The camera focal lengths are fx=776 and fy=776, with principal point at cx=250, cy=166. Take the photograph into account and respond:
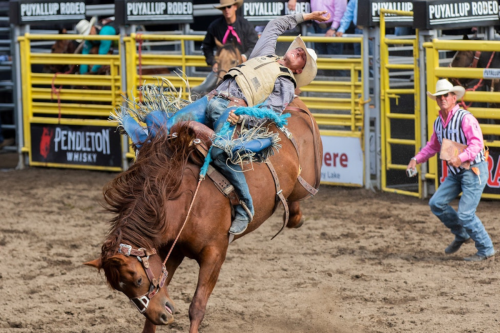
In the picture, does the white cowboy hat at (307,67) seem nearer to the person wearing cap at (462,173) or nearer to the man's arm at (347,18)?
the person wearing cap at (462,173)

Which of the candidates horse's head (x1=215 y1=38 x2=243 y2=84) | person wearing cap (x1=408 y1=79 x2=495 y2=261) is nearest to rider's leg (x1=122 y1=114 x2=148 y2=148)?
person wearing cap (x1=408 y1=79 x2=495 y2=261)

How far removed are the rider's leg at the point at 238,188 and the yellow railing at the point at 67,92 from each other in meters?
6.65

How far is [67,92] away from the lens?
471 inches

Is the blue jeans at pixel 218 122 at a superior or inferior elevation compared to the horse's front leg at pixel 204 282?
superior

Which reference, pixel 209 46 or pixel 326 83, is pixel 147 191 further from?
A: pixel 326 83

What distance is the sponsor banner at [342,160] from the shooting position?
1012 centimetres

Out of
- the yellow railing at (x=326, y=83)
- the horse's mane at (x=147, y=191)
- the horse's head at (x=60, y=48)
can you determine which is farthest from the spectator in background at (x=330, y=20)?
the horse's mane at (x=147, y=191)

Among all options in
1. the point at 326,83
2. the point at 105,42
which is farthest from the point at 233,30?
the point at 105,42

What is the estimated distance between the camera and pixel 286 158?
5656 mm

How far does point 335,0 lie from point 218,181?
6.08 metres

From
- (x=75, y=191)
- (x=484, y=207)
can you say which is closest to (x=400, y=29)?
(x=484, y=207)

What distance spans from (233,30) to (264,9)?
959 millimetres

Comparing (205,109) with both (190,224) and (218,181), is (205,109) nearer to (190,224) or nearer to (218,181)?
(218,181)

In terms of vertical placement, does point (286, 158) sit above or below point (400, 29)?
below
